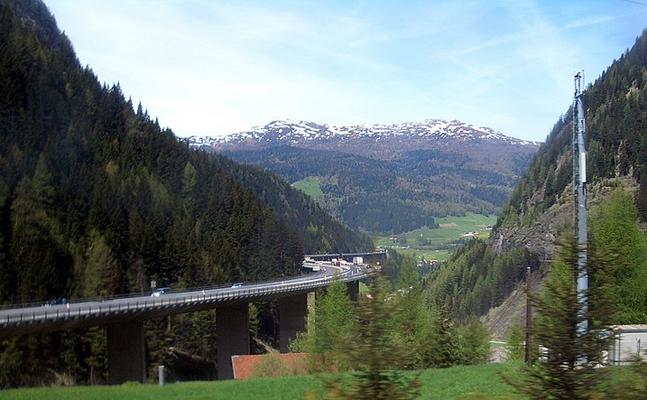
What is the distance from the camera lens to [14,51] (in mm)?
81625

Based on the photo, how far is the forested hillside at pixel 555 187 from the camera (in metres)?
94.5

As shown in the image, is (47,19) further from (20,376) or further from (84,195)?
(20,376)

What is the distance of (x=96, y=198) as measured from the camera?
238ft

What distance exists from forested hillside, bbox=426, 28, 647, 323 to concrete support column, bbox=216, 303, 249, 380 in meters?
23.7

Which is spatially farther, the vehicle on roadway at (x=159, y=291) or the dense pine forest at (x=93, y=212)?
the vehicle on roadway at (x=159, y=291)

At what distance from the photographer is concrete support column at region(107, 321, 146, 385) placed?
46500 mm

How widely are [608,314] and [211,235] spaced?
8774 cm

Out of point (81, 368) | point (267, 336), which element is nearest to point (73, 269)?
point (81, 368)

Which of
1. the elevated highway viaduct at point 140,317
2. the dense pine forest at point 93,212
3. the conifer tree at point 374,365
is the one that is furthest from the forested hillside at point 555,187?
the conifer tree at point 374,365

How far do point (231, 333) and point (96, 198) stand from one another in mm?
Result: 23734

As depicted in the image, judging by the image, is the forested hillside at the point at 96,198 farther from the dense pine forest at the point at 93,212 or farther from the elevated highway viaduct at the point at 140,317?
the elevated highway viaduct at the point at 140,317

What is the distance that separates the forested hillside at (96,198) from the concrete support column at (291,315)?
1199 centimetres

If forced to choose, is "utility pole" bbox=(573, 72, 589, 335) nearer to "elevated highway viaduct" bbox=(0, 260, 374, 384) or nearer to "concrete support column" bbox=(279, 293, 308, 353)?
"elevated highway viaduct" bbox=(0, 260, 374, 384)

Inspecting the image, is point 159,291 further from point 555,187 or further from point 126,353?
point 555,187
